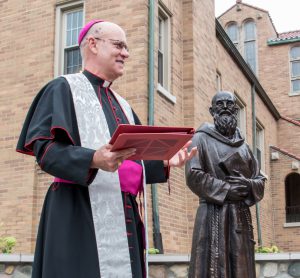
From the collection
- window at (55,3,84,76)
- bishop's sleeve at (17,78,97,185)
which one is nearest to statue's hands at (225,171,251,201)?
bishop's sleeve at (17,78,97,185)

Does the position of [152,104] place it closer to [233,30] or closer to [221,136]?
[221,136]

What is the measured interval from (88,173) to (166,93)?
883cm

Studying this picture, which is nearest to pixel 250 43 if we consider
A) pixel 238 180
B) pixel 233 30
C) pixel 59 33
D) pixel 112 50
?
pixel 233 30

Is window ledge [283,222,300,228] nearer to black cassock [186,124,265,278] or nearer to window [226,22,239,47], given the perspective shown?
window [226,22,239,47]

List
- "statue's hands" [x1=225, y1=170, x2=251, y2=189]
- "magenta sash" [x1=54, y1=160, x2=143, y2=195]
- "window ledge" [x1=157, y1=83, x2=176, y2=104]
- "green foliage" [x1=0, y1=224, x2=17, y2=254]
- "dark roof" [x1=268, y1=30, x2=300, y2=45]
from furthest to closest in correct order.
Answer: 1. "dark roof" [x1=268, y1=30, x2=300, y2=45]
2. "window ledge" [x1=157, y1=83, x2=176, y2=104]
3. "green foliage" [x1=0, y1=224, x2=17, y2=254]
4. "statue's hands" [x1=225, y1=170, x2=251, y2=189]
5. "magenta sash" [x1=54, y1=160, x2=143, y2=195]

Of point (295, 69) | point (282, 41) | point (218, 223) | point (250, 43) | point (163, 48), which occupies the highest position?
point (250, 43)

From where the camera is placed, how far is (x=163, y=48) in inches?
475

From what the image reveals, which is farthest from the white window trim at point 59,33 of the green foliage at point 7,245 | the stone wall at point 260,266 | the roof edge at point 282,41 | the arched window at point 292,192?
the roof edge at point 282,41

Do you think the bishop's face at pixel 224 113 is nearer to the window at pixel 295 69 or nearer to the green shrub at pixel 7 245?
the green shrub at pixel 7 245

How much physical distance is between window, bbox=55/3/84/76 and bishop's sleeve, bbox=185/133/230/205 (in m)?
6.99

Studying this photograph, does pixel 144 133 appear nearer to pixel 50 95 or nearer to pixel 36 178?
pixel 50 95

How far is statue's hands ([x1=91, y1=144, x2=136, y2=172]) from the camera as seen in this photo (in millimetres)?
2443

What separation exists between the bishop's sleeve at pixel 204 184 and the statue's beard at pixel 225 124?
399 mm

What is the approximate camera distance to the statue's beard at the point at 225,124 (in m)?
5.28
